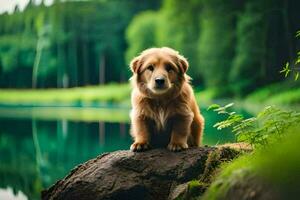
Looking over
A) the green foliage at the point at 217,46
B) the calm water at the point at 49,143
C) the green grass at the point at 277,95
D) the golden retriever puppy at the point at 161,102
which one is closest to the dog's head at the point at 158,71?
the golden retriever puppy at the point at 161,102

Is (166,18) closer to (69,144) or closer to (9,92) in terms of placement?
(9,92)

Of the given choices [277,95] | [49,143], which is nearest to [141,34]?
[277,95]

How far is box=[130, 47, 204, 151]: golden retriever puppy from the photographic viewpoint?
487 cm

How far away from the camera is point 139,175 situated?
15.9ft

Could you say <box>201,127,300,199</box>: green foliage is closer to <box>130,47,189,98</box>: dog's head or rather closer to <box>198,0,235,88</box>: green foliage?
<box>130,47,189,98</box>: dog's head

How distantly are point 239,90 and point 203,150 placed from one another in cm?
2145

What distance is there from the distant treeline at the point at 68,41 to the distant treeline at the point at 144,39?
0.06m

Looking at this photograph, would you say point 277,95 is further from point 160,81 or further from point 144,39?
point 160,81

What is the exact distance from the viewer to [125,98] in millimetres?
29391

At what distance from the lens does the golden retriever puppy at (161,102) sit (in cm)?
487

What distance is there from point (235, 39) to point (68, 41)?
42.9ft

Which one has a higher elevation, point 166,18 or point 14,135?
point 166,18

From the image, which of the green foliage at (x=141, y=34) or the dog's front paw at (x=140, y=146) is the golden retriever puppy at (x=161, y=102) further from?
the green foliage at (x=141, y=34)

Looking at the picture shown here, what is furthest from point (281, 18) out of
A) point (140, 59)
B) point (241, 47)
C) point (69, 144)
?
point (140, 59)
